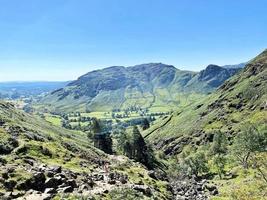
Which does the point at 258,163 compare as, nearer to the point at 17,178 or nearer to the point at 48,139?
the point at 17,178

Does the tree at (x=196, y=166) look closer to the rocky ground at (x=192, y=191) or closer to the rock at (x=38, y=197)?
the rocky ground at (x=192, y=191)

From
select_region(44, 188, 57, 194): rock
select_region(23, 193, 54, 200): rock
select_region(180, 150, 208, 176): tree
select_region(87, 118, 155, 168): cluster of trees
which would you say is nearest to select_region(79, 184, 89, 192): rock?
select_region(44, 188, 57, 194): rock

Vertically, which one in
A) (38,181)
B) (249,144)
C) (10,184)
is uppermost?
(10,184)

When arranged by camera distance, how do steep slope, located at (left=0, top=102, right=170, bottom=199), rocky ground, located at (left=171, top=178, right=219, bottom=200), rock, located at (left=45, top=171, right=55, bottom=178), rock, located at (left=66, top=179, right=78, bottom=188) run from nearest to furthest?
steep slope, located at (left=0, top=102, right=170, bottom=199) < rock, located at (left=66, top=179, right=78, bottom=188) < rock, located at (left=45, top=171, right=55, bottom=178) < rocky ground, located at (left=171, top=178, right=219, bottom=200)

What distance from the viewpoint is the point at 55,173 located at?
89438 millimetres

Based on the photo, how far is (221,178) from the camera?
6604 inches

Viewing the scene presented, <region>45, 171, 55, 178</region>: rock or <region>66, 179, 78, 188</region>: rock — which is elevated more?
<region>45, 171, 55, 178</region>: rock

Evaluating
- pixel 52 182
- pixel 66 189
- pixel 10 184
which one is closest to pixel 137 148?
pixel 52 182

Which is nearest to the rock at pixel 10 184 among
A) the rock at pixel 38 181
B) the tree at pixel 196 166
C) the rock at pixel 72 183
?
the rock at pixel 38 181

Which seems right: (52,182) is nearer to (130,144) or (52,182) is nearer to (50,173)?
(50,173)

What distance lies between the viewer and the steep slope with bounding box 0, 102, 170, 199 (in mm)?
78938

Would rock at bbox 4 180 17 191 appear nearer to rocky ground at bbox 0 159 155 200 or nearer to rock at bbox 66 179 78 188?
rocky ground at bbox 0 159 155 200

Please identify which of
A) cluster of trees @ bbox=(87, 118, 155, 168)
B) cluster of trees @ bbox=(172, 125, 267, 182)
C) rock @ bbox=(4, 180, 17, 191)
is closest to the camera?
rock @ bbox=(4, 180, 17, 191)

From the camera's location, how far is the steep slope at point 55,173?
7894 cm
